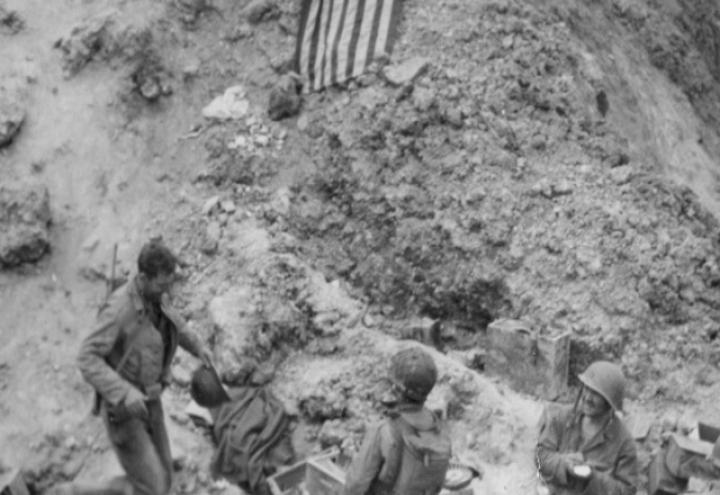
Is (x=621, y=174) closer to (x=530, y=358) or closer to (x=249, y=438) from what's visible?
(x=530, y=358)

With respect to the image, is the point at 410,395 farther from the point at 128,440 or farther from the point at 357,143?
the point at 357,143

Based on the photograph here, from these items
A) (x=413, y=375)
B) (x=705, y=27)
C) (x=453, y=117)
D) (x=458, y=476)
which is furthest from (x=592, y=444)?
(x=705, y=27)

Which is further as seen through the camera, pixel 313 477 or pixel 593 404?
pixel 313 477

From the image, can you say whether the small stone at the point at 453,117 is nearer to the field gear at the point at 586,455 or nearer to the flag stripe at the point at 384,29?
the flag stripe at the point at 384,29

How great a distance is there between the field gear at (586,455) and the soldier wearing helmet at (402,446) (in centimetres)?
83

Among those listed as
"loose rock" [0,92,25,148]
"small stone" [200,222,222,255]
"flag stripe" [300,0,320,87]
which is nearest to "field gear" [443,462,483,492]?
"small stone" [200,222,222,255]

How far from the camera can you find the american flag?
9.94 metres

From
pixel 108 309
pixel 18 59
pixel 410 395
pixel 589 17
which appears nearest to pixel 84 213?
pixel 18 59

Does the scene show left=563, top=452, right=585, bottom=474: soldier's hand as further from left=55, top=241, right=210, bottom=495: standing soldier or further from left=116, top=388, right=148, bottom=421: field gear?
left=116, top=388, right=148, bottom=421: field gear

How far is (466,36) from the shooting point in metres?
9.96

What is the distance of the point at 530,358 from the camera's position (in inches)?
336

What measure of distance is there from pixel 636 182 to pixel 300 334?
9.98ft

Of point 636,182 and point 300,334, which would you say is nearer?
point 300,334

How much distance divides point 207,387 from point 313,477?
0.96 meters
